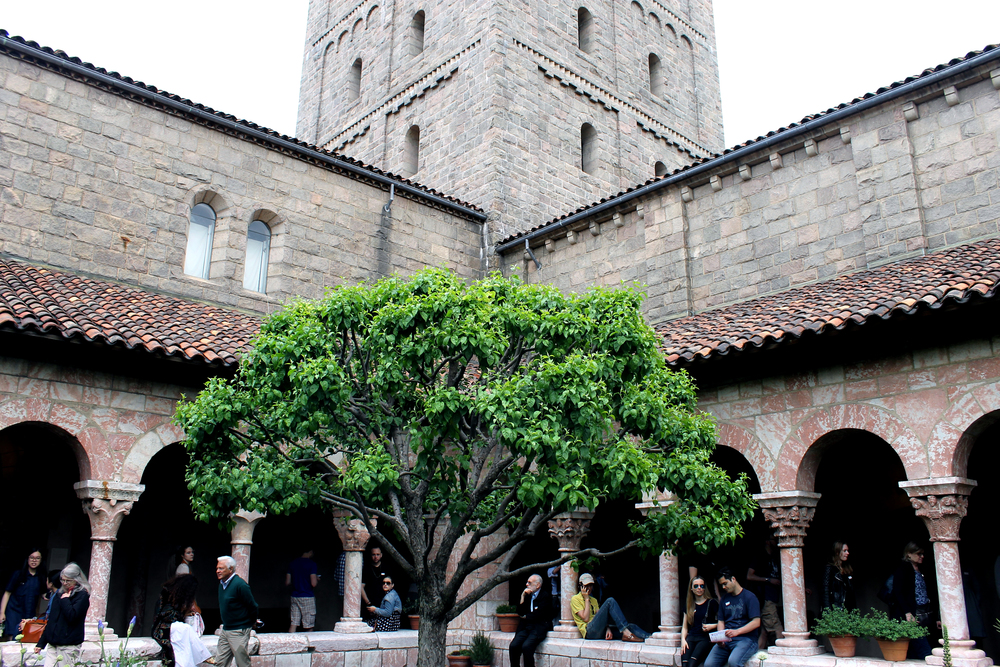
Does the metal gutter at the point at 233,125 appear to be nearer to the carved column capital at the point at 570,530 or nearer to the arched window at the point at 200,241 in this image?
the arched window at the point at 200,241

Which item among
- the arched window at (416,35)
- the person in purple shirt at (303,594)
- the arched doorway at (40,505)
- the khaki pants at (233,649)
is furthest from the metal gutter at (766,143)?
the khaki pants at (233,649)

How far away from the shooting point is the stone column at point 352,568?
A: 11.5 meters

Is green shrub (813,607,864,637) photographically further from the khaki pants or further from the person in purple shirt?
the person in purple shirt

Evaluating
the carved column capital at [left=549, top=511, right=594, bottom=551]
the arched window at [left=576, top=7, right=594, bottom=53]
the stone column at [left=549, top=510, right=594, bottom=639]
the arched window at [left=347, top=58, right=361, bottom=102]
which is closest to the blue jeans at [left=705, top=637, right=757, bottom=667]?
the stone column at [left=549, top=510, right=594, bottom=639]

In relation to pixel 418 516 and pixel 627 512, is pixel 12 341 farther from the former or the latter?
pixel 627 512

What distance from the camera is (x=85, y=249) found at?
Result: 1242 cm

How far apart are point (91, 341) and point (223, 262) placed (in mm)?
4931

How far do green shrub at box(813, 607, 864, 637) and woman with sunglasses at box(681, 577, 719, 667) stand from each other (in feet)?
3.67

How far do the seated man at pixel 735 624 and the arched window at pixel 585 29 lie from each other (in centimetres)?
1566

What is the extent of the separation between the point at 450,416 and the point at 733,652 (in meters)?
4.33

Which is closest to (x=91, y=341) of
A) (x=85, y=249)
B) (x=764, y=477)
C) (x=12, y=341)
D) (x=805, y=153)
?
(x=12, y=341)

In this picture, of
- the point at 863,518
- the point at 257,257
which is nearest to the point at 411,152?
the point at 257,257

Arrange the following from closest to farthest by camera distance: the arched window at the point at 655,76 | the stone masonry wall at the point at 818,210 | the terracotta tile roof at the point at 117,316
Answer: the terracotta tile roof at the point at 117,316
the stone masonry wall at the point at 818,210
the arched window at the point at 655,76

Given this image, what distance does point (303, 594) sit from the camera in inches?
474
